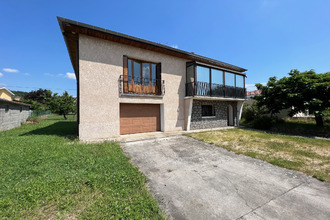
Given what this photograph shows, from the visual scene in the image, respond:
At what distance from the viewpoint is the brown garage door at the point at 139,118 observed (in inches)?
339

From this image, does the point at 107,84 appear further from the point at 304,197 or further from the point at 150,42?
the point at 304,197

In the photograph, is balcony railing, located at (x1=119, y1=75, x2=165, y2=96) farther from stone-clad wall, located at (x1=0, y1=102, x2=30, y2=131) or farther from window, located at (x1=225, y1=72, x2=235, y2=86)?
stone-clad wall, located at (x1=0, y1=102, x2=30, y2=131)

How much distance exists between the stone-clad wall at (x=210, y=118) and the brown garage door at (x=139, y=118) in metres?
3.00

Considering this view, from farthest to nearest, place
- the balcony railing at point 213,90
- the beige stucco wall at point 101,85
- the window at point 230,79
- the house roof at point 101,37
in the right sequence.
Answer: the window at point 230,79 → the balcony railing at point 213,90 → the beige stucco wall at point 101,85 → the house roof at point 101,37

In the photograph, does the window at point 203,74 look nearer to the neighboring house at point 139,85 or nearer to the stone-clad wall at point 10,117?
the neighboring house at point 139,85

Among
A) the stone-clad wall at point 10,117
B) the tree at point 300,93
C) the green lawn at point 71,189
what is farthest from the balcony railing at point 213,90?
the stone-clad wall at point 10,117

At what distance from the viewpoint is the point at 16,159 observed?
4.02 meters

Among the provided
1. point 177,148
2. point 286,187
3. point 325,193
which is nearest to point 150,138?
point 177,148

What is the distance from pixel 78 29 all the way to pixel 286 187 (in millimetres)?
9783

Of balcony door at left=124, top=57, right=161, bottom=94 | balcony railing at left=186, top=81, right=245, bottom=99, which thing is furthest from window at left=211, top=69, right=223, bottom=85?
balcony door at left=124, top=57, right=161, bottom=94

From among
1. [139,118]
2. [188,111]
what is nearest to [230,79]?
[188,111]

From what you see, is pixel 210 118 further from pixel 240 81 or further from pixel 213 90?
pixel 240 81

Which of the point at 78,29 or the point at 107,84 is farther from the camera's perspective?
the point at 107,84

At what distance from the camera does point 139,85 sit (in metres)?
8.73
